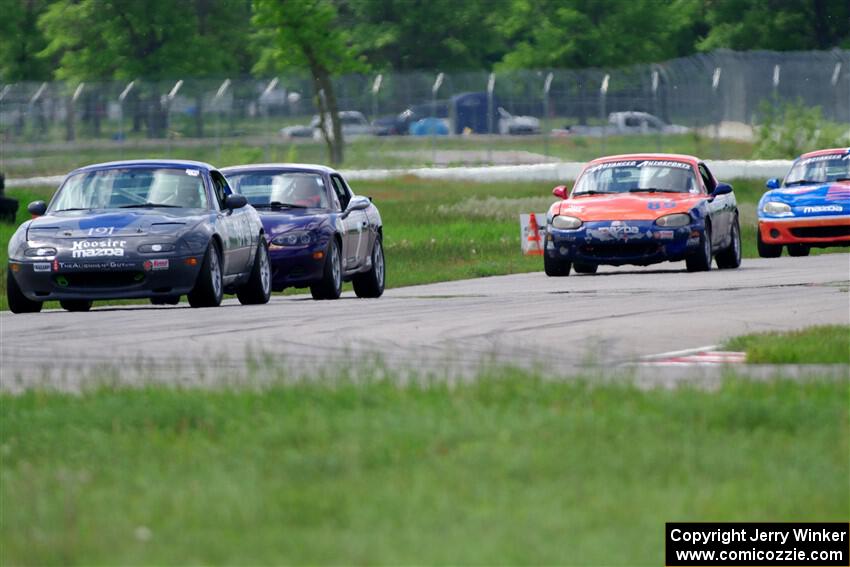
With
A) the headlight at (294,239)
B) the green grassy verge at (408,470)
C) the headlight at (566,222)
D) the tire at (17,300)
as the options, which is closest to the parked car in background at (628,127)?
the headlight at (566,222)

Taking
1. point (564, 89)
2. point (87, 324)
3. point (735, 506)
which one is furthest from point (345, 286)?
point (564, 89)

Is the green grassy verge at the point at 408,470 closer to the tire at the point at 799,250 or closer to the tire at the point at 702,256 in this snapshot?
the tire at the point at 702,256

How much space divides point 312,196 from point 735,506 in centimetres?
1403

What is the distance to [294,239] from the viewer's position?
776 inches

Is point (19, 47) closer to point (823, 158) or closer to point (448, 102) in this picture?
point (448, 102)

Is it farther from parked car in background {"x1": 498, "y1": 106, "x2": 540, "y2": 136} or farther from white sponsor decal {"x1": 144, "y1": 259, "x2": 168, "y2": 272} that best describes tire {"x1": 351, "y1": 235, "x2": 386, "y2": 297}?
parked car in background {"x1": 498, "y1": 106, "x2": 540, "y2": 136}

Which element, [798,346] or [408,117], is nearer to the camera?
[798,346]

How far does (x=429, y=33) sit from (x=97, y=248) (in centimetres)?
6601

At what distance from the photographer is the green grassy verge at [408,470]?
6.50 metres

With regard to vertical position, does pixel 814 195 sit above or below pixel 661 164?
below

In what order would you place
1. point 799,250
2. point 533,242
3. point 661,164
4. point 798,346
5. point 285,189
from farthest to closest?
point 533,242, point 799,250, point 661,164, point 285,189, point 798,346

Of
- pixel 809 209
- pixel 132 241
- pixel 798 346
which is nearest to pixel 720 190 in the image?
pixel 809 209

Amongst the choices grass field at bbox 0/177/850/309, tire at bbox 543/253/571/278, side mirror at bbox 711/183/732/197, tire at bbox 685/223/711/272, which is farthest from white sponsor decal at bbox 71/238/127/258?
side mirror at bbox 711/183/732/197

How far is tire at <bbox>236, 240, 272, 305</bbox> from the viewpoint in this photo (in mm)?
18641
